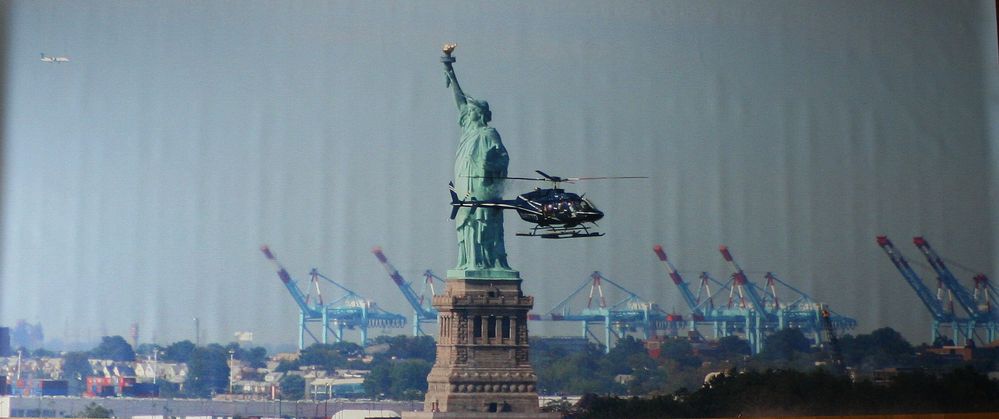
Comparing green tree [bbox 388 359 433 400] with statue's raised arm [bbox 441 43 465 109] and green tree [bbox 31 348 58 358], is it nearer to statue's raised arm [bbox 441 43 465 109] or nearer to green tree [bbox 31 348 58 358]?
statue's raised arm [bbox 441 43 465 109]

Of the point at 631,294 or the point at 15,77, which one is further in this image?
the point at 631,294

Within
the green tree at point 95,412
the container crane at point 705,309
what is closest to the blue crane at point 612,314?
the container crane at point 705,309

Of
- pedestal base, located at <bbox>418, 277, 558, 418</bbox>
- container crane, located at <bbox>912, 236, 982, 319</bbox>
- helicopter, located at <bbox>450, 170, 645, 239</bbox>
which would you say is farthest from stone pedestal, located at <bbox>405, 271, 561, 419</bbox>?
container crane, located at <bbox>912, 236, 982, 319</bbox>

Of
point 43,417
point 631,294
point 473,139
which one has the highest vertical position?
point 473,139

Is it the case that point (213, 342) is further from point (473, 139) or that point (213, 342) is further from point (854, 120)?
point (854, 120)

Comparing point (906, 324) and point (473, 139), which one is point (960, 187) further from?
point (473, 139)

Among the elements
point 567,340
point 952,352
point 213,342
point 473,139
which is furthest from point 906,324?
point 213,342

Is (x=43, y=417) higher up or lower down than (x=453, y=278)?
lower down

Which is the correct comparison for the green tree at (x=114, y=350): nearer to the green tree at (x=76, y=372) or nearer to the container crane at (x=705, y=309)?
the green tree at (x=76, y=372)
